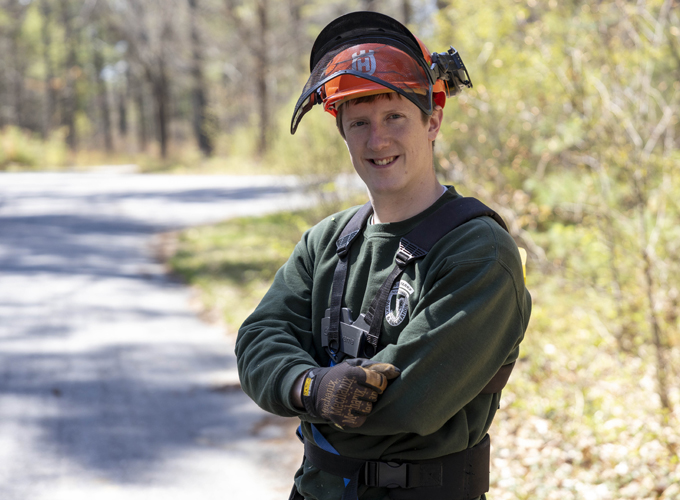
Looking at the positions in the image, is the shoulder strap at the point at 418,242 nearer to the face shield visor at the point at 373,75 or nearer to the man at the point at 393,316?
the man at the point at 393,316

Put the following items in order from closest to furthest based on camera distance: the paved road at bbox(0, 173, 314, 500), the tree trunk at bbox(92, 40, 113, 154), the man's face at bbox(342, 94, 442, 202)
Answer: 1. the man's face at bbox(342, 94, 442, 202)
2. the paved road at bbox(0, 173, 314, 500)
3. the tree trunk at bbox(92, 40, 113, 154)

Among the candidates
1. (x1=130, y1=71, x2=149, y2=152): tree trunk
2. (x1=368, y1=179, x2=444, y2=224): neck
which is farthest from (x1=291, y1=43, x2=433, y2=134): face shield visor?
(x1=130, y1=71, x2=149, y2=152): tree trunk

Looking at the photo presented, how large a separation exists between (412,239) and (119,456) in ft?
10.8

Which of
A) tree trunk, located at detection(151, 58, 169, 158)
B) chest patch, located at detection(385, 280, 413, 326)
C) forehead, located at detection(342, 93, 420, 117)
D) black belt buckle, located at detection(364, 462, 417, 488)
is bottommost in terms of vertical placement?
black belt buckle, located at detection(364, 462, 417, 488)

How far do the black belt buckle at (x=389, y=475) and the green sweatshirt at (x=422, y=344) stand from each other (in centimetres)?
2

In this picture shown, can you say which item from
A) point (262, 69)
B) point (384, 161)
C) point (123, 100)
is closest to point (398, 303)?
point (384, 161)

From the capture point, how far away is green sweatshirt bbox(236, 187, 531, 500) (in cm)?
154

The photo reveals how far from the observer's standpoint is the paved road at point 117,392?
3902 millimetres

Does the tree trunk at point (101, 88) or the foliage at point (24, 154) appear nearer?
the foliage at point (24, 154)

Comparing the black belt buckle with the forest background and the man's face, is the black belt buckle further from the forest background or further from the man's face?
the forest background

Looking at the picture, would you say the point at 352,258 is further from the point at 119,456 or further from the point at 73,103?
the point at 73,103

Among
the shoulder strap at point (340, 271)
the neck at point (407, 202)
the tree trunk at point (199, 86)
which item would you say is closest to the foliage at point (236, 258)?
the shoulder strap at point (340, 271)

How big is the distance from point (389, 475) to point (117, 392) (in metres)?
4.09

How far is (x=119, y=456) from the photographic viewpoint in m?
4.16
